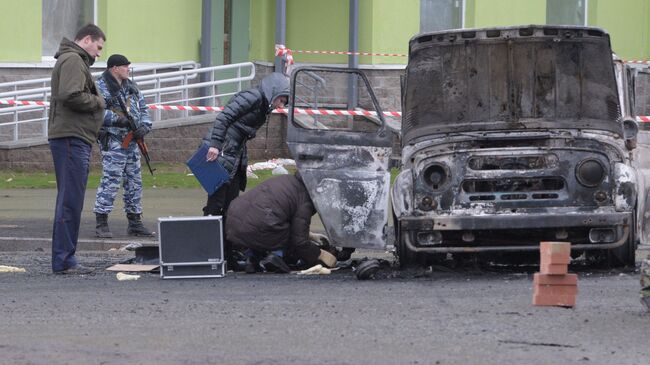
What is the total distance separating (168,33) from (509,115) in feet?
42.7

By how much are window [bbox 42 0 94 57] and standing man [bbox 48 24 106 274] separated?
12.2m

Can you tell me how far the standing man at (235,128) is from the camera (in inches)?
482

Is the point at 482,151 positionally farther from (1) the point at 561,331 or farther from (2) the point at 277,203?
(1) the point at 561,331

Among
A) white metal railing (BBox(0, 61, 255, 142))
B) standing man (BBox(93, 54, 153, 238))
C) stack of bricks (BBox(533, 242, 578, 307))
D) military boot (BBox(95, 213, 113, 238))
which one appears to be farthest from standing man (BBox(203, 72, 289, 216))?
white metal railing (BBox(0, 61, 255, 142))

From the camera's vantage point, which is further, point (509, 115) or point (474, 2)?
point (474, 2)

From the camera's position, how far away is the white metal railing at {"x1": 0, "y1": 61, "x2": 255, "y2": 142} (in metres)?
21.6

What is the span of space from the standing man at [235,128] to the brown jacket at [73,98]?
119 centimetres

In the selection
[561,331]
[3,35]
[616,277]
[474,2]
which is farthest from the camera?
[474,2]

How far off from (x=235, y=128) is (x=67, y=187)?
5.47ft

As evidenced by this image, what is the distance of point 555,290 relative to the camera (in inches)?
362

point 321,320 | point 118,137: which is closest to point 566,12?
point 118,137

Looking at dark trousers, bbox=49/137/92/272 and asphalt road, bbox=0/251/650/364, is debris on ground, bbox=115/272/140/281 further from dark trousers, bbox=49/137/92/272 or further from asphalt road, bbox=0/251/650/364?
dark trousers, bbox=49/137/92/272

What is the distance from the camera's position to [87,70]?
1148 cm

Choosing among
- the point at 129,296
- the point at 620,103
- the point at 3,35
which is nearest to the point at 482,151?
the point at 620,103
